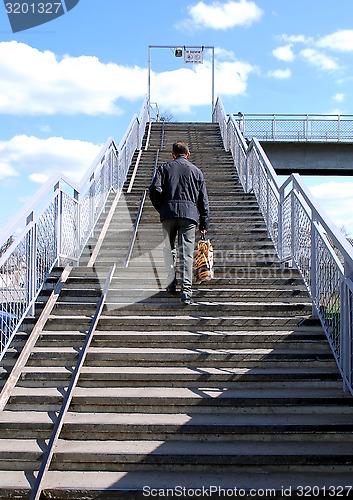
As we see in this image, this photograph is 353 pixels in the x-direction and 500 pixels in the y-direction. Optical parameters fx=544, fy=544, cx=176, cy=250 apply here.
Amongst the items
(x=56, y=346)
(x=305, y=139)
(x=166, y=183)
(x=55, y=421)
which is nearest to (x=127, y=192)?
(x=166, y=183)

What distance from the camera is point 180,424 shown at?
3.83m

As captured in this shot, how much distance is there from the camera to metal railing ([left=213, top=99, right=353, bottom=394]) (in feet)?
13.7

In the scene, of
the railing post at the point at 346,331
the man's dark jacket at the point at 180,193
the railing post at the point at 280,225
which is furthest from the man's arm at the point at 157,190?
the railing post at the point at 346,331

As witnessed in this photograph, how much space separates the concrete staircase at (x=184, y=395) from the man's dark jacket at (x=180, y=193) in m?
0.83

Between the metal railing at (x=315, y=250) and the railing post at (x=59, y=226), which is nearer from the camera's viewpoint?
the metal railing at (x=315, y=250)

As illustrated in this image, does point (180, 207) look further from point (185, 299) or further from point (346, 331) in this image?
point (346, 331)

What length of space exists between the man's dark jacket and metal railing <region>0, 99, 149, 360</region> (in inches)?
45.8

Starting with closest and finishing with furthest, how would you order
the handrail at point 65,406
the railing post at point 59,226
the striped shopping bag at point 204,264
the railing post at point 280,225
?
the handrail at point 65,406, the striped shopping bag at point 204,264, the railing post at point 59,226, the railing post at point 280,225

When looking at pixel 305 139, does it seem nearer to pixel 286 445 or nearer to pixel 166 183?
pixel 166 183

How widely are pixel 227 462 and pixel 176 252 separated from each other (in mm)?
2758

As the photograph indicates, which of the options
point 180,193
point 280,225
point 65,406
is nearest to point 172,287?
point 180,193

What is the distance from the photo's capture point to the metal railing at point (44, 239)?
15.0 feet

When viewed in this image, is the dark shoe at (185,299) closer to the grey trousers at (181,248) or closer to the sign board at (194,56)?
the grey trousers at (181,248)

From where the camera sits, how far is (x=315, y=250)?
5.22 metres
